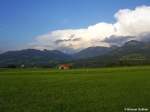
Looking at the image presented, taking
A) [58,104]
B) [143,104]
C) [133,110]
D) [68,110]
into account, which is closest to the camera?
[133,110]

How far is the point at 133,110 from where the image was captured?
20.9 meters

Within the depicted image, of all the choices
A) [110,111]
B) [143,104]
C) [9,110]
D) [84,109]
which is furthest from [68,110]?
[143,104]

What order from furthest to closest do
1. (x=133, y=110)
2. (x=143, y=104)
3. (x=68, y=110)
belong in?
(x=143, y=104), (x=68, y=110), (x=133, y=110)

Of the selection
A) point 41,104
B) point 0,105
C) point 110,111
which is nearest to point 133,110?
point 110,111

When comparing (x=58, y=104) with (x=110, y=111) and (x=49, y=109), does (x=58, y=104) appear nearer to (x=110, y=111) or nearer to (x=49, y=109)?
(x=49, y=109)

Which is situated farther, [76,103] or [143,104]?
[76,103]

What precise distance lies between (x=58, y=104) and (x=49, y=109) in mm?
2562

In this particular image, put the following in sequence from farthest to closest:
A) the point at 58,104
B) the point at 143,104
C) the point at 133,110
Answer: the point at 58,104, the point at 143,104, the point at 133,110

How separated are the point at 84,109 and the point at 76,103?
3228mm

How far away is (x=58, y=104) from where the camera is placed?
2555 centimetres

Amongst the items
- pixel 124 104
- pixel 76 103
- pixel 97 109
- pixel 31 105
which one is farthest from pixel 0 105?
pixel 124 104

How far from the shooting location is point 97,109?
73.9ft

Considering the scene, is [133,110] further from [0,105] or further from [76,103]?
[0,105]

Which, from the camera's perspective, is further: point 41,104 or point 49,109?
point 41,104
